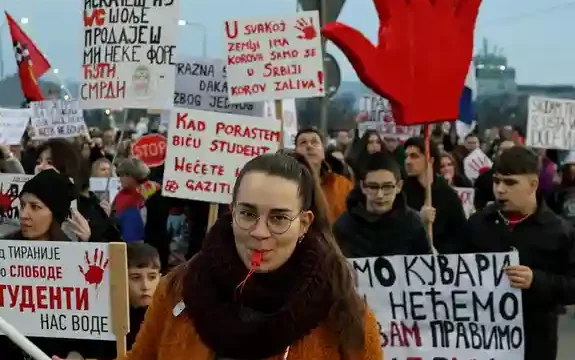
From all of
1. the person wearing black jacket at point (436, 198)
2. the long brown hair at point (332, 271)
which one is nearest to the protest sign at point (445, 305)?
the person wearing black jacket at point (436, 198)

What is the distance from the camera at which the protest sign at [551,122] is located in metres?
9.98

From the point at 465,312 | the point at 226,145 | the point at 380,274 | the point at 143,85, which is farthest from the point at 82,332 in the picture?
the point at 143,85

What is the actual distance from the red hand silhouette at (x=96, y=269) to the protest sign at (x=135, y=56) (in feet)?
10.2

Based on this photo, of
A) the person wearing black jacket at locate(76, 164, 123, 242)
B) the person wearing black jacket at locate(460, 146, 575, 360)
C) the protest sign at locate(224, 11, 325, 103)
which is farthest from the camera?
the protest sign at locate(224, 11, 325, 103)

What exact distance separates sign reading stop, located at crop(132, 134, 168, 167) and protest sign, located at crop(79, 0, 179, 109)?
4.29 metres

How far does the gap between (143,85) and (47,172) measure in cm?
270

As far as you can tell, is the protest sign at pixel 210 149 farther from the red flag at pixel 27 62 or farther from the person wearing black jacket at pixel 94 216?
the red flag at pixel 27 62

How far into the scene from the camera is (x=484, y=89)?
35344 millimetres

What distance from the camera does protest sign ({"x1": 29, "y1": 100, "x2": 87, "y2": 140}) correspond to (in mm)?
13000

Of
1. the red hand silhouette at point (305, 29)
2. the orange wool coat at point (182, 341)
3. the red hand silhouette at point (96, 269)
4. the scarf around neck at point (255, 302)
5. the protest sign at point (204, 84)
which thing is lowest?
the red hand silhouette at point (96, 269)

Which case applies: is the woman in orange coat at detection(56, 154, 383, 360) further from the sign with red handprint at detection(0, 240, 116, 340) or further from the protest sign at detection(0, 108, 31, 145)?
the protest sign at detection(0, 108, 31, 145)

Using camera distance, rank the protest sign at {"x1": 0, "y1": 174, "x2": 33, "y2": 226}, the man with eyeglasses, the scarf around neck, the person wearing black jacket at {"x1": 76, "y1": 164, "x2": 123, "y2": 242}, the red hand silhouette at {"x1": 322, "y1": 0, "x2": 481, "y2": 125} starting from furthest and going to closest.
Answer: the protest sign at {"x1": 0, "y1": 174, "x2": 33, "y2": 226}, the person wearing black jacket at {"x1": 76, "y1": 164, "x2": 123, "y2": 242}, the red hand silhouette at {"x1": 322, "y1": 0, "x2": 481, "y2": 125}, the man with eyeglasses, the scarf around neck

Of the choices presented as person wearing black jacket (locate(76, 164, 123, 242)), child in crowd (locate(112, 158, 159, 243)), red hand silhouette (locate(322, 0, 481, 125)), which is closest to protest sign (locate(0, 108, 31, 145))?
child in crowd (locate(112, 158, 159, 243))

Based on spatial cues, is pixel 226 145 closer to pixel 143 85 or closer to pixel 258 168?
pixel 143 85
